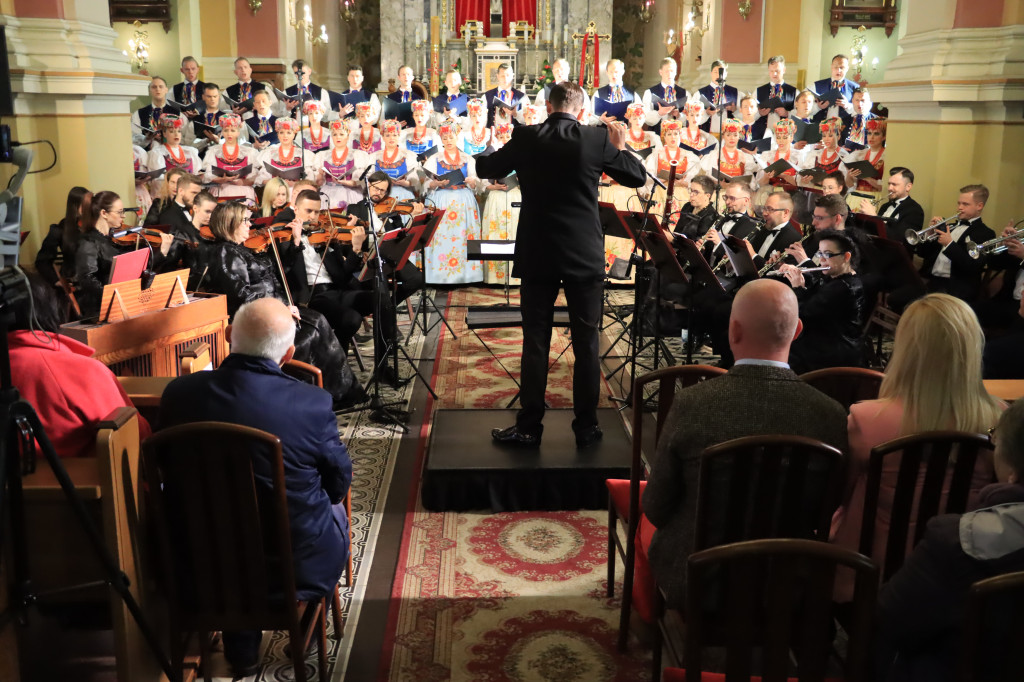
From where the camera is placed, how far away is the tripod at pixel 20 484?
2.19 metres

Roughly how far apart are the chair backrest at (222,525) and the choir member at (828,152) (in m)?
7.81

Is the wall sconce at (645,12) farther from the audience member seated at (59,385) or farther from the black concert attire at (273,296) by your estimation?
the audience member seated at (59,385)

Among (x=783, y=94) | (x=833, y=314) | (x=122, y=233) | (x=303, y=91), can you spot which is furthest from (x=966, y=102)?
(x=303, y=91)

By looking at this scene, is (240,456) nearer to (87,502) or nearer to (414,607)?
(87,502)

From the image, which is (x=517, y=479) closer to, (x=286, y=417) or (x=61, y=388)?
(x=286, y=417)

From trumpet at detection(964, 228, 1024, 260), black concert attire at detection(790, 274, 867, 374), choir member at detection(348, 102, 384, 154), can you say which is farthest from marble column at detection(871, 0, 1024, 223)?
choir member at detection(348, 102, 384, 154)

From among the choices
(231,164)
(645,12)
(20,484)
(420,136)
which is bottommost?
(20,484)

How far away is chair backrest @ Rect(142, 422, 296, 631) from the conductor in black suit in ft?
6.26

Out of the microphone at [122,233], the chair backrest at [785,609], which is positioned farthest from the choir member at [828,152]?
the chair backrest at [785,609]

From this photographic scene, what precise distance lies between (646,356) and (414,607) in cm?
356

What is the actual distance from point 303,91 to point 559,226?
8.07 metres

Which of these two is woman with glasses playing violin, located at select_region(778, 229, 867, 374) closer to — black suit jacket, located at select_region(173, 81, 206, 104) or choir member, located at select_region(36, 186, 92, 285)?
choir member, located at select_region(36, 186, 92, 285)

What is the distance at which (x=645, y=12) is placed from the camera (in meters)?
18.0

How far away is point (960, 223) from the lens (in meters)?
5.76
